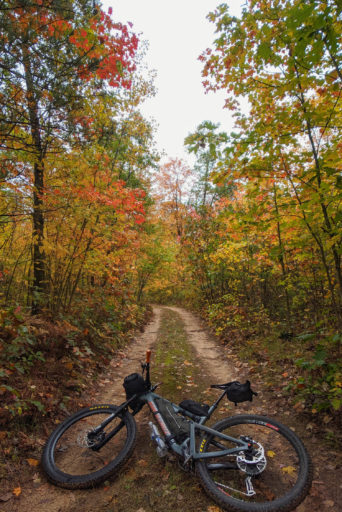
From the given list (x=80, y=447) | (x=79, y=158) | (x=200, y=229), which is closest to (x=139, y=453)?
(x=80, y=447)

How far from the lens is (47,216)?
5785mm

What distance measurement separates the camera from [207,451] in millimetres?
2691

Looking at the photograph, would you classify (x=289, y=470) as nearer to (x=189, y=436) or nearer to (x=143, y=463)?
(x=189, y=436)

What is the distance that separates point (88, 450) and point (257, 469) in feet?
6.41

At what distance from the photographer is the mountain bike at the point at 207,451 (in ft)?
7.87

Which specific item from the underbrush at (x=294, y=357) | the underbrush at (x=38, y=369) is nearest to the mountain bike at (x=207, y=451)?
the underbrush at (x=38, y=369)

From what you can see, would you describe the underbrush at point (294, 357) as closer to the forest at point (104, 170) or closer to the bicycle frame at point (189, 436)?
the forest at point (104, 170)

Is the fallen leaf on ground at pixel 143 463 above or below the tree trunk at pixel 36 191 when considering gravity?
below

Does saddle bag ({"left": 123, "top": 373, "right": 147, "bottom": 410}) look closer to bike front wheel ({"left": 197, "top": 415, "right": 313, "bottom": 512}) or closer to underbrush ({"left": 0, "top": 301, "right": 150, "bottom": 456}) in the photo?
bike front wheel ({"left": 197, "top": 415, "right": 313, "bottom": 512})

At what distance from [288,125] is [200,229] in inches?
368

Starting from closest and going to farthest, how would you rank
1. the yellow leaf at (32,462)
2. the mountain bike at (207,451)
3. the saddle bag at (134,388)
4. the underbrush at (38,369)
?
the mountain bike at (207,451) → the yellow leaf at (32,462) → the saddle bag at (134,388) → the underbrush at (38,369)

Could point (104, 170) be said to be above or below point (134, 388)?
above

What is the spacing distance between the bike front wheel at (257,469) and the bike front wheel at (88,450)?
930 mm

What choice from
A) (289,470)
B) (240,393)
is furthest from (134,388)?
(289,470)
